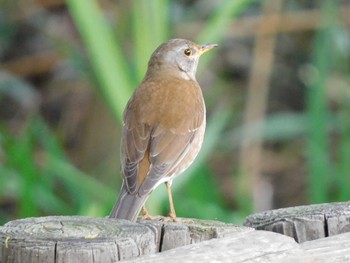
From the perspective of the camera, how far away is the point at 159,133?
5.07 m

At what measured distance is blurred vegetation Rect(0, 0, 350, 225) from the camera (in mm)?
6375

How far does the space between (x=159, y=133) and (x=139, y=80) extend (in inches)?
53.4

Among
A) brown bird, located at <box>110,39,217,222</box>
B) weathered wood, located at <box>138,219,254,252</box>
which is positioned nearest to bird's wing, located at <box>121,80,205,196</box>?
brown bird, located at <box>110,39,217,222</box>

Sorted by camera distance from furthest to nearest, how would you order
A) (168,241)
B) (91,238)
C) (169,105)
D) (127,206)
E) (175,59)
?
(175,59) < (169,105) < (127,206) < (168,241) < (91,238)

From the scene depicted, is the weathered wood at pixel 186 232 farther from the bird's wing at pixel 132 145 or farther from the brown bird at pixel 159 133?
the bird's wing at pixel 132 145

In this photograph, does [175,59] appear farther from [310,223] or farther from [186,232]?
[186,232]

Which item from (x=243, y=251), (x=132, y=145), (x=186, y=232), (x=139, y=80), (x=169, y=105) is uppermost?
(x=139, y=80)

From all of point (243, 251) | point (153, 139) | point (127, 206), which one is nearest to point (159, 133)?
point (153, 139)

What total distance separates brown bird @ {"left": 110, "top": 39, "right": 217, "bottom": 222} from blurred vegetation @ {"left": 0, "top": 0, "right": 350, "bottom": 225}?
78cm

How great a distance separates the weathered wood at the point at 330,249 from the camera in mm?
3340

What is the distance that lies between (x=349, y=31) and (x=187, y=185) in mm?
3137

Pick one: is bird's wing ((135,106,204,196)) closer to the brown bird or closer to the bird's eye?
the brown bird

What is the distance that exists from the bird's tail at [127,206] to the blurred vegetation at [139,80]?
1.31 metres

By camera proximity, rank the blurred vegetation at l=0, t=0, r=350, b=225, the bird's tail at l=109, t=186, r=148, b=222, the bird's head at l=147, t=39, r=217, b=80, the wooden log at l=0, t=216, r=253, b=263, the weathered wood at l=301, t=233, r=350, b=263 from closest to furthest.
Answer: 1. the wooden log at l=0, t=216, r=253, b=263
2. the weathered wood at l=301, t=233, r=350, b=263
3. the bird's tail at l=109, t=186, r=148, b=222
4. the bird's head at l=147, t=39, r=217, b=80
5. the blurred vegetation at l=0, t=0, r=350, b=225
